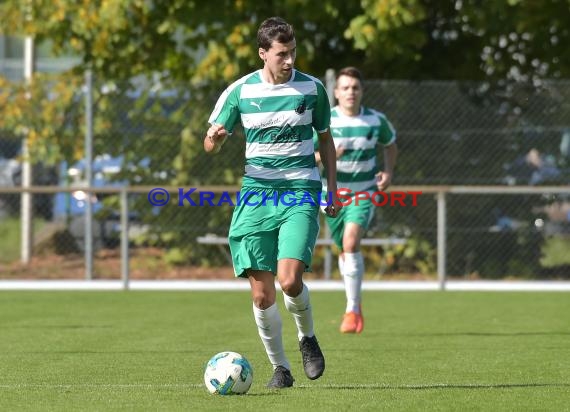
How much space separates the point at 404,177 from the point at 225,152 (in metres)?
2.32

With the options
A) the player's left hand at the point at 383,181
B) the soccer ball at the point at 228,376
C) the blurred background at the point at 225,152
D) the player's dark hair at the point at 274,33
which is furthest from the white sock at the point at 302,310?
the blurred background at the point at 225,152

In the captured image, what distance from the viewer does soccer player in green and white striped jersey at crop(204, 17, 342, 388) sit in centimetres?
704

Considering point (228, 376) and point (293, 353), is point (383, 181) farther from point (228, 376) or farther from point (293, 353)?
point (228, 376)

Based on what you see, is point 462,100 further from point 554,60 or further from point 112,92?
point 112,92

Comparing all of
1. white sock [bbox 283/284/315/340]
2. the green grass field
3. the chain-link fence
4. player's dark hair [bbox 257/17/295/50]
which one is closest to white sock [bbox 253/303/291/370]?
white sock [bbox 283/284/315/340]

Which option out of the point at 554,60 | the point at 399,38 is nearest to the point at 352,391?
the point at 399,38

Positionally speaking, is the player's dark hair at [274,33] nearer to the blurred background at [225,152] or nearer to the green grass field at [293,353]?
the green grass field at [293,353]

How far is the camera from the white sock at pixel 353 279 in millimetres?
10648

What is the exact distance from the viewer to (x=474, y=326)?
11.4 meters

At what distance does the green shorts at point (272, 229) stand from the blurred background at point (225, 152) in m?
9.15

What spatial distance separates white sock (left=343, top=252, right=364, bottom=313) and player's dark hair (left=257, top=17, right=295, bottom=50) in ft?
12.7

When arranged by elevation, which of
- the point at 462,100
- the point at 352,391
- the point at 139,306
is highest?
the point at 462,100

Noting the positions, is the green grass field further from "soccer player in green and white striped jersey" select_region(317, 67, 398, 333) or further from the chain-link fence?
the chain-link fence

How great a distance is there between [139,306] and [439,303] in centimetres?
318
